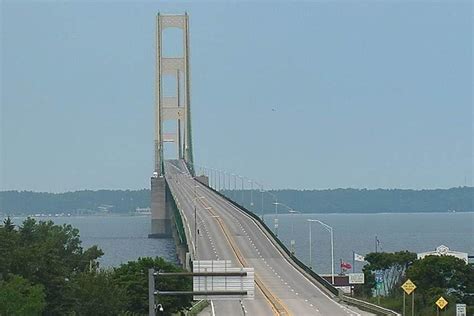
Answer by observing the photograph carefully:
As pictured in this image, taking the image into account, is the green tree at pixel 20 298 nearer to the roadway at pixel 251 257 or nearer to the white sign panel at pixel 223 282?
the white sign panel at pixel 223 282

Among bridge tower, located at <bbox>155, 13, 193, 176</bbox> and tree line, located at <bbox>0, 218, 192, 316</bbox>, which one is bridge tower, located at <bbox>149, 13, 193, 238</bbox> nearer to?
bridge tower, located at <bbox>155, 13, 193, 176</bbox>

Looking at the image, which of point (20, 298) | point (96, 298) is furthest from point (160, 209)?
point (20, 298)

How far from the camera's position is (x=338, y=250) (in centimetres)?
15125

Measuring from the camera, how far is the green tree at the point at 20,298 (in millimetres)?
45938

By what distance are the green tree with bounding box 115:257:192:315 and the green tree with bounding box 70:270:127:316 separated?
2.39m

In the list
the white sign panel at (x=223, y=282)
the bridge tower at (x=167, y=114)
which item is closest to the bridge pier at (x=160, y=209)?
the bridge tower at (x=167, y=114)

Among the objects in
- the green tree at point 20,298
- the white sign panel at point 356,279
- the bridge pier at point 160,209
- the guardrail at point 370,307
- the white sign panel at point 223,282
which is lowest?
the guardrail at point 370,307

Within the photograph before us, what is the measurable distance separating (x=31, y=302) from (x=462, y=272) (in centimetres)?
2754

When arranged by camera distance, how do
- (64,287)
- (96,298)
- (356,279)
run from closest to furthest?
(96,298) < (64,287) < (356,279)

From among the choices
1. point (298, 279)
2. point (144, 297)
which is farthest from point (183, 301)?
point (298, 279)

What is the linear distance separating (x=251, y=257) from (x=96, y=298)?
1209 inches

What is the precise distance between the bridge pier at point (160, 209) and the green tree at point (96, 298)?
347ft

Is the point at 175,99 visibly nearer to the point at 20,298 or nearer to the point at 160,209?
the point at 160,209

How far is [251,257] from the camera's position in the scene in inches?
3265
